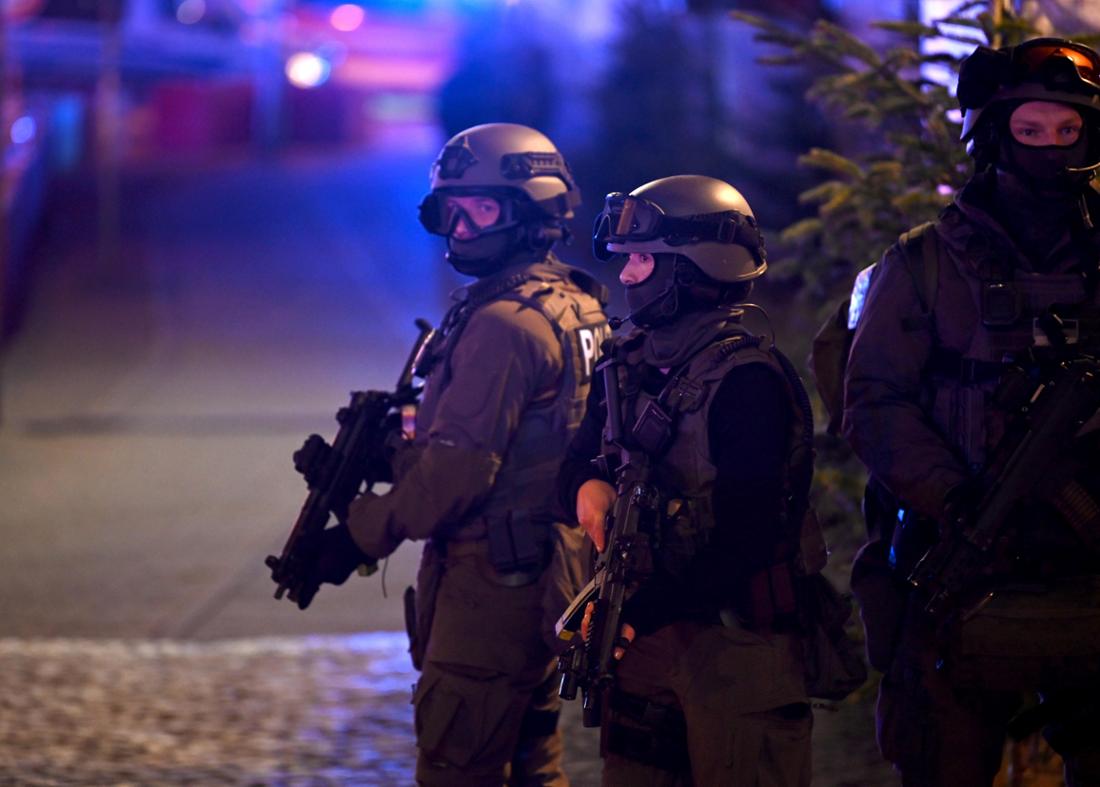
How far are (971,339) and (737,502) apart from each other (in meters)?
0.68

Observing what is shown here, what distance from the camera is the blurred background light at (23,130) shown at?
2350 centimetres

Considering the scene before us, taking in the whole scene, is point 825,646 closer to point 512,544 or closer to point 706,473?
point 706,473

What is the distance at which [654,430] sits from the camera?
3395mm

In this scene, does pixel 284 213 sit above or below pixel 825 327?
above

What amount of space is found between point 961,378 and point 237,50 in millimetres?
60781

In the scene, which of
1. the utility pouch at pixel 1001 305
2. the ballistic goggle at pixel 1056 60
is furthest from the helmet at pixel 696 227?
the ballistic goggle at pixel 1056 60

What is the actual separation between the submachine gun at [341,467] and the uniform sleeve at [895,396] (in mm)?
1385

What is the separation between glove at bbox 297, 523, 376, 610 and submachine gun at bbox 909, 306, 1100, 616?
1.60 m

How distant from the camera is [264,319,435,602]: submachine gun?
429 cm

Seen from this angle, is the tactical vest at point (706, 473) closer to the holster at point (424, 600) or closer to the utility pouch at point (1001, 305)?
the utility pouch at point (1001, 305)

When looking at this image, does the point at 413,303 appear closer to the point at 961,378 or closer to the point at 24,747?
the point at 24,747

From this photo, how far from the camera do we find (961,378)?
3.47m

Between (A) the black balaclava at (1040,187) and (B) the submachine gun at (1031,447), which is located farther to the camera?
(A) the black balaclava at (1040,187)

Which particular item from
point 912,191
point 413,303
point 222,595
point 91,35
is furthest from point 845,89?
point 91,35
